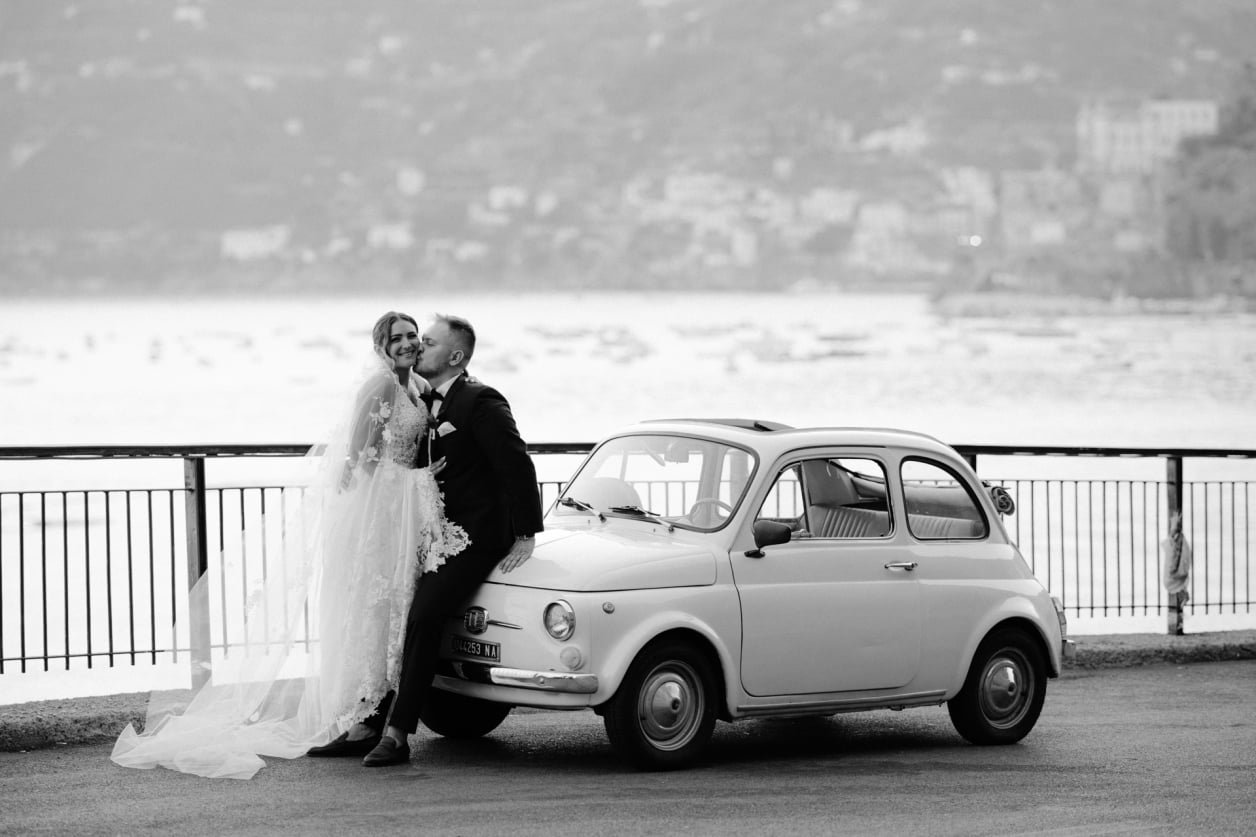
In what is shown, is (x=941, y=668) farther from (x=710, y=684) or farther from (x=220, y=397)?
A: (x=220, y=397)

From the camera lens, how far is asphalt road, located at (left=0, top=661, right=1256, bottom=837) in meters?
7.06

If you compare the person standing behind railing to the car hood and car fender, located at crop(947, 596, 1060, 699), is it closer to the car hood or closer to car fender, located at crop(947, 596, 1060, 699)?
car fender, located at crop(947, 596, 1060, 699)

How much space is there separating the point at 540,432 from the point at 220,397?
38.0 m

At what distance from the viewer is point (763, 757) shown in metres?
8.58

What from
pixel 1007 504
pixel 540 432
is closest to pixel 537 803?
pixel 1007 504

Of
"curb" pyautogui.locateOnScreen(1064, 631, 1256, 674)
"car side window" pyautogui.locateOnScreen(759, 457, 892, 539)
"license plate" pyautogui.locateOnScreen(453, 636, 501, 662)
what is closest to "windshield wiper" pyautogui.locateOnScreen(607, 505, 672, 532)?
"car side window" pyautogui.locateOnScreen(759, 457, 892, 539)

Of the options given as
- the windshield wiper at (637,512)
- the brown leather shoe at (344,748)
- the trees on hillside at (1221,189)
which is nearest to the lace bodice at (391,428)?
the windshield wiper at (637,512)

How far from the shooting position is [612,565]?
26.0 feet

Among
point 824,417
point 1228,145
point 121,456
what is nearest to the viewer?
point 121,456

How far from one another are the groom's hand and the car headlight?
1.25 ft

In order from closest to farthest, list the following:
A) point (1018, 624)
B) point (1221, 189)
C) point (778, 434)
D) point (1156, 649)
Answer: point (778, 434)
point (1018, 624)
point (1156, 649)
point (1221, 189)

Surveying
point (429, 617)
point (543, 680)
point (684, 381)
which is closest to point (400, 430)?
point (429, 617)

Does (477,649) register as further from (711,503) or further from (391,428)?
(711,503)

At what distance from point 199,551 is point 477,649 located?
2.42 meters
